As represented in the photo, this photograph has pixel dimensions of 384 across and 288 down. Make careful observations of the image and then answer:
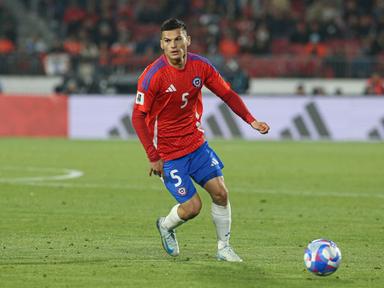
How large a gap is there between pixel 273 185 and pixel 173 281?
936 cm

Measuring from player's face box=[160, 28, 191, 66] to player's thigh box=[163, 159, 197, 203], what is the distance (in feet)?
3.18

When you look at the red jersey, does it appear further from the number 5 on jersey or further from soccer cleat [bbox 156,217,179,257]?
soccer cleat [bbox 156,217,179,257]

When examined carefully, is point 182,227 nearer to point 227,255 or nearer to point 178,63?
point 227,255

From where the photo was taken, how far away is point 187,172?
33.0 ft

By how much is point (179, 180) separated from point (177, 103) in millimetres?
701

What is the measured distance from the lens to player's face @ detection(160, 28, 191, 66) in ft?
32.0

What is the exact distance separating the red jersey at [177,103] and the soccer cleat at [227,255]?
945 millimetres

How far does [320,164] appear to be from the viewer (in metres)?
22.1

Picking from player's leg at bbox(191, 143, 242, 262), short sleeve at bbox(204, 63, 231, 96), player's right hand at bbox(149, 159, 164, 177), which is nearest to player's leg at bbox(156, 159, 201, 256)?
player's leg at bbox(191, 143, 242, 262)

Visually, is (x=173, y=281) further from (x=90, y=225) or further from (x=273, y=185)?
(x=273, y=185)

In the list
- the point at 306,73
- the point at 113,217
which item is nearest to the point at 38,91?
the point at 306,73

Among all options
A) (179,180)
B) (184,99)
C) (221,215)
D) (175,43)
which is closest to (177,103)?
(184,99)

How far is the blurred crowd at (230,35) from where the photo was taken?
33.0 m

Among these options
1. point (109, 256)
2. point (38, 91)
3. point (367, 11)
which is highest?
point (109, 256)
